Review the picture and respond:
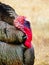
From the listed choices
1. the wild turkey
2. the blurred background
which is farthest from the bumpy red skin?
the blurred background

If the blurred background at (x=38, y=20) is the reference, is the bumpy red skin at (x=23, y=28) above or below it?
above

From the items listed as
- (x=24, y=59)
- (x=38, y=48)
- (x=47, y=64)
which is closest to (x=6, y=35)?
(x=24, y=59)

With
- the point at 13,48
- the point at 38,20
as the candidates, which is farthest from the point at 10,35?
the point at 38,20

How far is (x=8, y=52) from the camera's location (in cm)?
299

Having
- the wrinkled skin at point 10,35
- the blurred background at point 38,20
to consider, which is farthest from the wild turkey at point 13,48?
the blurred background at point 38,20

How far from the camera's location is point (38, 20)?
571 cm

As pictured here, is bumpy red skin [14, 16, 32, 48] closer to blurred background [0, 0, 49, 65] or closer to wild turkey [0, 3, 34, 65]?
wild turkey [0, 3, 34, 65]

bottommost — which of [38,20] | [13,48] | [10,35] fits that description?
[38,20]

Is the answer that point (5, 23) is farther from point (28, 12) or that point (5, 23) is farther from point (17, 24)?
point (28, 12)

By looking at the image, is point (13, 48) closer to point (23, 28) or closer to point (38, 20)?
point (23, 28)

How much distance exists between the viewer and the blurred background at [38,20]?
467 centimetres

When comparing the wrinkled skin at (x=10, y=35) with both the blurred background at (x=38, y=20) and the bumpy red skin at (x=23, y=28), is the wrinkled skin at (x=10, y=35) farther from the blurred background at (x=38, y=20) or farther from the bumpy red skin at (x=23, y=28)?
the blurred background at (x=38, y=20)

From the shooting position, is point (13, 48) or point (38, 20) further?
point (38, 20)

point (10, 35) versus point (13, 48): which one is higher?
point (10, 35)
